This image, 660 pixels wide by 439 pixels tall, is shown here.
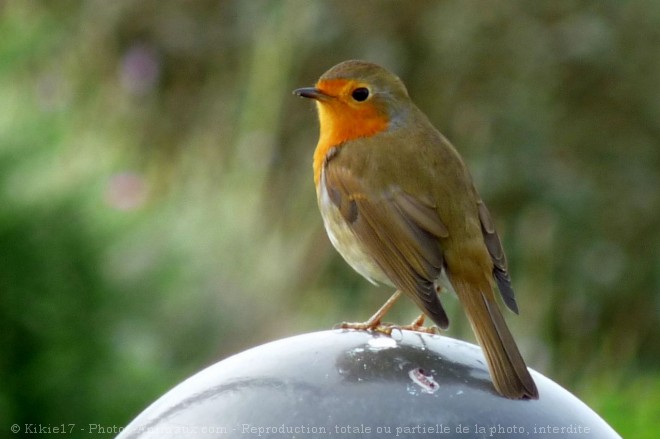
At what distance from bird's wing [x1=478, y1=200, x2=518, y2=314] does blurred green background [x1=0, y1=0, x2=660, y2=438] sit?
160 centimetres

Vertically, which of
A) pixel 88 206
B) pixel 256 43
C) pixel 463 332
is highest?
pixel 256 43

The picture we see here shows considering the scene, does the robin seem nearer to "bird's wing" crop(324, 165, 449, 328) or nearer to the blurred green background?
"bird's wing" crop(324, 165, 449, 328)

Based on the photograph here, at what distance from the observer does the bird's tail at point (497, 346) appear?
2.15m

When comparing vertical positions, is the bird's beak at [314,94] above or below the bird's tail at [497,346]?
above

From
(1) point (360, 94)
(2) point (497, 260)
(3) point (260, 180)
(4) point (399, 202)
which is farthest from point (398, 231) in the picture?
(3) point (260, 180)

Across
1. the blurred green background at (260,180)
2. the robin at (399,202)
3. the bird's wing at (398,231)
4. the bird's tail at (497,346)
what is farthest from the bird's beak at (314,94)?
the blurred green background at (260,180)

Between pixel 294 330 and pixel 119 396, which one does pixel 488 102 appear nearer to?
pixel 294 330

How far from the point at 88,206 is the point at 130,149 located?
5.13 feet

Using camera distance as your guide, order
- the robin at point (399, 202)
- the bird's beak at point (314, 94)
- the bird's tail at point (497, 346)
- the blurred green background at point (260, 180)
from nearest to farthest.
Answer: the bird's tail at point (497, 346), the robin at point (399, 202), the bird's beak at point (314, 94), the blurred green background at point (260, 180)

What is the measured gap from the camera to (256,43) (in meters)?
7.52

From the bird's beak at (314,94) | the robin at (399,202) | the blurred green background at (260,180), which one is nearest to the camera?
the robin at (399,202)

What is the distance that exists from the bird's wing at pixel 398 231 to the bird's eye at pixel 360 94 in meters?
0.29

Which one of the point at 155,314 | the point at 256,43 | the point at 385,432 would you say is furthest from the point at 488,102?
the point at 385,432

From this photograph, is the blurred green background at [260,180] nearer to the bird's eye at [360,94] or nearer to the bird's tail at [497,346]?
the bird's eye at [360,94]
